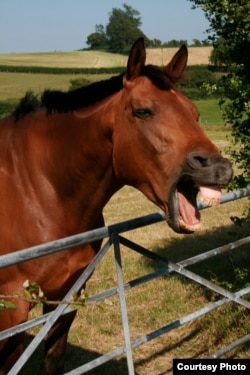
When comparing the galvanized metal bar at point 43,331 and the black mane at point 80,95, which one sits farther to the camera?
the black mane at point 80,95

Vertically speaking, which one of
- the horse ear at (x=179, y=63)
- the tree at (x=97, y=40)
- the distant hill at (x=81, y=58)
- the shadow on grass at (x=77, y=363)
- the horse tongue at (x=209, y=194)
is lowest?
the shadow on grass at (x=77, y=363)

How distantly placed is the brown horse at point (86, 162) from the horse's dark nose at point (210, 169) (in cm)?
2

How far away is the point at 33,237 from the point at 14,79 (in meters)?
50.5

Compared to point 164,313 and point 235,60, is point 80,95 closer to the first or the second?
point 235,60

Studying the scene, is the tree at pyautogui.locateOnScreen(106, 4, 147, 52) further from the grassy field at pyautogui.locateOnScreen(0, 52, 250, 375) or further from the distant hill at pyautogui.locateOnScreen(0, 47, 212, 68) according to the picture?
the grassy field at pyautogui.locateOnScreen(0, 52, 250, 375)

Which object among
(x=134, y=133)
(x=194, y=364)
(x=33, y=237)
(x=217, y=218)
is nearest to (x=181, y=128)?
(x=134, y=133)

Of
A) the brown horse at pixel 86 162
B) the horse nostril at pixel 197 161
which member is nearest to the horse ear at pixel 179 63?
the brown horse at pixel 86 162

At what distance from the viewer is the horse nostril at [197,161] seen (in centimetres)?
208

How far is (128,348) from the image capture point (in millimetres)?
2646

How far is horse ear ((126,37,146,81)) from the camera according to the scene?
2.36m

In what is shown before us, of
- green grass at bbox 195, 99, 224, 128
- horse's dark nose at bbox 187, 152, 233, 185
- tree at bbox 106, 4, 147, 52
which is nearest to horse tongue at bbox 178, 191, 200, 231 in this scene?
horse's dark nose at bbox 187, 152, 233, 185

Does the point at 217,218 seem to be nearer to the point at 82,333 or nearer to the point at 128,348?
the point at 82,333

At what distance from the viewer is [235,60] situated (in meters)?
4.75

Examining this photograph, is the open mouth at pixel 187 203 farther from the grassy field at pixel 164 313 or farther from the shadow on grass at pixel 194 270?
the shadow on grass at pixel 194 270
